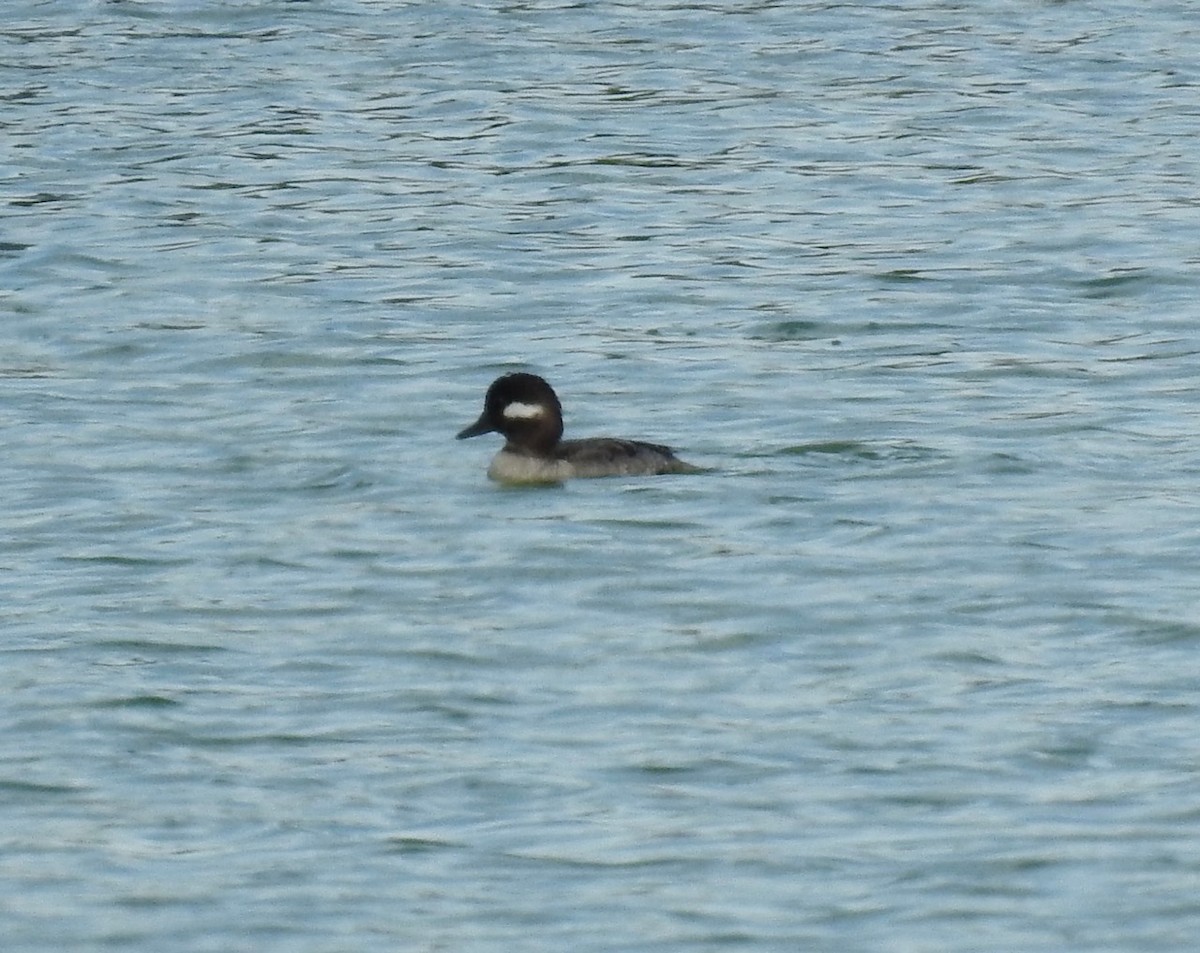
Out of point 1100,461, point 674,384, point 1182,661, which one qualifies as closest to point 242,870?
point 1182,661

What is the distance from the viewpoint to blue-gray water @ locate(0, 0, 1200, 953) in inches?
355

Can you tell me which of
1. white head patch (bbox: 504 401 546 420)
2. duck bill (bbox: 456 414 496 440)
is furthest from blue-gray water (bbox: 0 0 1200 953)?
white head patch (bbox: 504 401 546 420)

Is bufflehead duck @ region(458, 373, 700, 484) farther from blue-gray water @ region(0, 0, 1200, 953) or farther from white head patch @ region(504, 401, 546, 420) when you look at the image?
blue-gray water @ region(0, 0, 1200, 953)

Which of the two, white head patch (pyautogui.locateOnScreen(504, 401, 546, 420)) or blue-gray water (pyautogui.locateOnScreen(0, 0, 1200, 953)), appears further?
white head patch (pyautogui.locateOnScreen(504, 401, 546, 420))

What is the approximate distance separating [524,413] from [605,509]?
28.9 inches

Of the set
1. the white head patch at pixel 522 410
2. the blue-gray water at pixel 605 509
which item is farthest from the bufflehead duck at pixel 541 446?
the blue-gray water at pixel 605 509

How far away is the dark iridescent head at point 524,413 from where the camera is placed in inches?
554

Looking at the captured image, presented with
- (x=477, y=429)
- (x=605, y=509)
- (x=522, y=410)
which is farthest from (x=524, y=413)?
(x=605, y=509)

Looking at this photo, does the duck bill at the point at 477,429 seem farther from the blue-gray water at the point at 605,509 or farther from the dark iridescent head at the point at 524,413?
the blue-gray water at the point at 605,509

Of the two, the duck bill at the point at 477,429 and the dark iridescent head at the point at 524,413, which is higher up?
the dark iridescent head at the point at 524,413

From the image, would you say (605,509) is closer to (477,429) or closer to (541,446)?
(541,446)

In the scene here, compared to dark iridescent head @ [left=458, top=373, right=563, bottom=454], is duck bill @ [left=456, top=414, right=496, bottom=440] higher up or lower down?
lower down

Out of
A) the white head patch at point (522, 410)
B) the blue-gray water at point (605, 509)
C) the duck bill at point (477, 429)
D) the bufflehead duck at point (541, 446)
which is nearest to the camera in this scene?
the blue-gray water at point (605, 509)

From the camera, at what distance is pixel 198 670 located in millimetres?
11047
